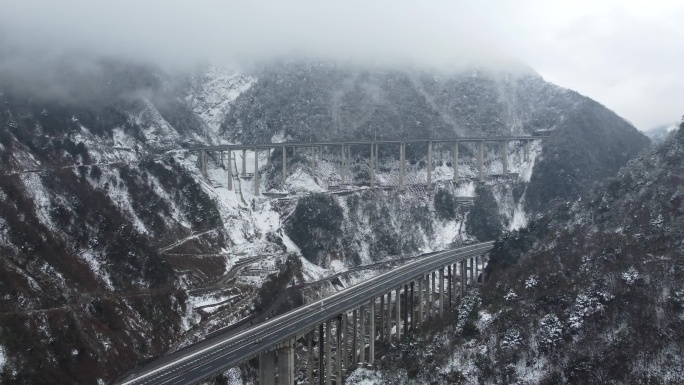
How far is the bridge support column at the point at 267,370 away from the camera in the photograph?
52.6 metres

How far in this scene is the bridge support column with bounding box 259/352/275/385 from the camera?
52.6 meters

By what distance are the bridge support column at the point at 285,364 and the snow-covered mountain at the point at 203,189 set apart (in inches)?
711

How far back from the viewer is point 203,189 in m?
114

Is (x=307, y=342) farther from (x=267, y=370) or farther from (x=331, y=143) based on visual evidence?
(x=331, y=143)

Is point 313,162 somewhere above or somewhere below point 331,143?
below

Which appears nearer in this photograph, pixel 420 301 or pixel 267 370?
pixel 267 370

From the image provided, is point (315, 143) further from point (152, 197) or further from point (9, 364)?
point (9, 364)

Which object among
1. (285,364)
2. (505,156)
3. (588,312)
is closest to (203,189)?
(285,364)

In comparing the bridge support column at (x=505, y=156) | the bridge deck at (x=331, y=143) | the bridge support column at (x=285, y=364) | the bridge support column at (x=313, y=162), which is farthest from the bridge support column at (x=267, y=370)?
the bridge support column at (x=505, y=156)

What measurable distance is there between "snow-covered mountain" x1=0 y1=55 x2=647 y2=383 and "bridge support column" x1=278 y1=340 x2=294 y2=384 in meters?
18.1

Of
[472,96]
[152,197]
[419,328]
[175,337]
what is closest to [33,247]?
[175,337]

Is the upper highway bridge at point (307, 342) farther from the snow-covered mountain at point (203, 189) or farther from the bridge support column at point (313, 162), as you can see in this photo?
the bridge support column at point (313, 162)

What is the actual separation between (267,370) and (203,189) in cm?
6708

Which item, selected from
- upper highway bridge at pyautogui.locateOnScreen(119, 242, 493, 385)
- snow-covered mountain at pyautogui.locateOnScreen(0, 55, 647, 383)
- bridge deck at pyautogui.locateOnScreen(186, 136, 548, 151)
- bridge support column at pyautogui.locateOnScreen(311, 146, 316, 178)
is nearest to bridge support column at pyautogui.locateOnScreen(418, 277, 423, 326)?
upper highway bridge at pyautogui.locateOnScreen(119, 242, 493, 385)
